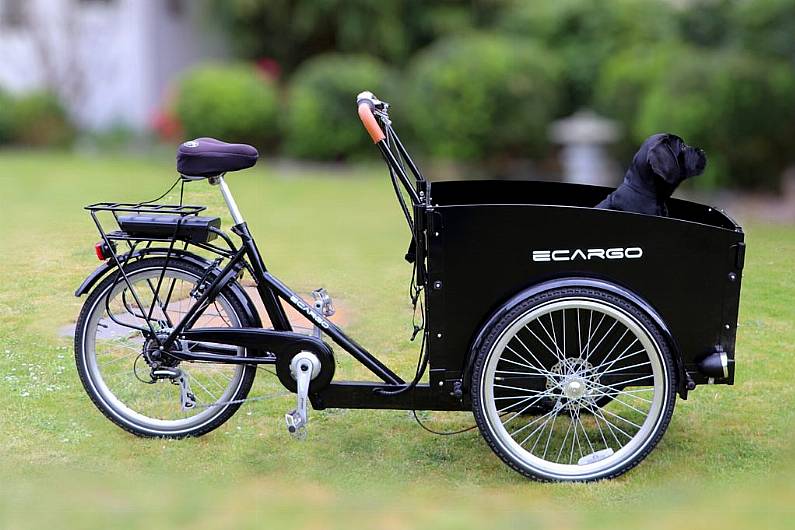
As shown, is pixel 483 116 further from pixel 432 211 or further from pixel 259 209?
pixel 432 211

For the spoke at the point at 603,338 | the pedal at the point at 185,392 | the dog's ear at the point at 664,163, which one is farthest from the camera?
the pedal at the point at 185,392

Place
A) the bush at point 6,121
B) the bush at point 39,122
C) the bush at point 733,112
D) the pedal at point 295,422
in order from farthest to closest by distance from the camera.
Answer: the bush at point 39,122, the bush at point 6,121, the bush at point 733,112, the pedal at point 295,422

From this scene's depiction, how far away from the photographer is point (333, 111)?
11.6 m

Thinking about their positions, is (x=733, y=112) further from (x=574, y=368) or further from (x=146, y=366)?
(x=146, y=366)

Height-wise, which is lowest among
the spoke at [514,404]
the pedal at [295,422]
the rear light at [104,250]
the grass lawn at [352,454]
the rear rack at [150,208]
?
the grass lawn at [352,454]

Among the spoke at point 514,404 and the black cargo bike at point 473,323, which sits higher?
the black cargo bike at point 473,323

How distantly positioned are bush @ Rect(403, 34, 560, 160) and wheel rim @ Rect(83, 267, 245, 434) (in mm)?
7343

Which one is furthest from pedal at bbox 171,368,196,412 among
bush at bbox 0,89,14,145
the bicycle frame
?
bush at bbox 0,89,14,145

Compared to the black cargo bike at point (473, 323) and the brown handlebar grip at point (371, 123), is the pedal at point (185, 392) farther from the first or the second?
the brown handlebar grip at point (371, 123)

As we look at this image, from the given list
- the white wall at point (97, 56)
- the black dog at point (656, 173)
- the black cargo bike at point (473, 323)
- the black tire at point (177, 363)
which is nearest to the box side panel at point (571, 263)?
the black cargo bike at point (473, 323)

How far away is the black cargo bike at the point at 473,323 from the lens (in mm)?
3225

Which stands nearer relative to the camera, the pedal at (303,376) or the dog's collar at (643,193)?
the pedal at (303,376)

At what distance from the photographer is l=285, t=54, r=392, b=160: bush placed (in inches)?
457

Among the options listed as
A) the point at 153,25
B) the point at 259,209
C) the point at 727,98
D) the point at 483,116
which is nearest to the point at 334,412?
the point at 259,209
